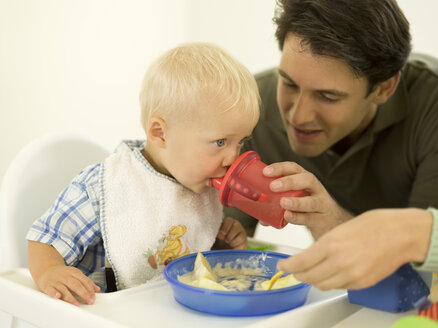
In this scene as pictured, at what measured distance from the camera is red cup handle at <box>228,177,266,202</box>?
96cm

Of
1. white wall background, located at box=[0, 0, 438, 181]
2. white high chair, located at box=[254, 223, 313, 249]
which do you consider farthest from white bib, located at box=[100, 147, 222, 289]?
white high chair, located at box=[254, 223, 313, 249]

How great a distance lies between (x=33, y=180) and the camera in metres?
1.26

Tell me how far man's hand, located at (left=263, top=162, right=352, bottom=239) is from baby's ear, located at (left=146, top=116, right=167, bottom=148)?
247mm

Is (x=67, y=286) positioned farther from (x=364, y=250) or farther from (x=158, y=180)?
(x=364, y=250)

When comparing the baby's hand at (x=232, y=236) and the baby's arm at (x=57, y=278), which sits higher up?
the baby's arm at (x=57, y=278)

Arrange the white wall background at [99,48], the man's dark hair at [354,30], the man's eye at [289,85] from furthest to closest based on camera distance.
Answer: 1. the white wall background at [99,48]
2. the man's eye at [289,85]
3. the man's dark hair at [354,30]

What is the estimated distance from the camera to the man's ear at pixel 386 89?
1.52 meters

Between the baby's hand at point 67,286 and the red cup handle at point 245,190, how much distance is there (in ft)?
1.04

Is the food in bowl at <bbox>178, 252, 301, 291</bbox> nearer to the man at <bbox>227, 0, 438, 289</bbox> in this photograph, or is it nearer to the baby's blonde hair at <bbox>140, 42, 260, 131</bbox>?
the man at <bbox>227, 0, 438, 289</bbox>

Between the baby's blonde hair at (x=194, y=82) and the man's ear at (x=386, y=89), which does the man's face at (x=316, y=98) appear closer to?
the man's ear at (x=386, y=89)

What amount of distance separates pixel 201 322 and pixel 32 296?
0.30m

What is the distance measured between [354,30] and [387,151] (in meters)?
0.46

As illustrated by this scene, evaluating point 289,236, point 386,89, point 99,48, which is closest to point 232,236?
point 386,89

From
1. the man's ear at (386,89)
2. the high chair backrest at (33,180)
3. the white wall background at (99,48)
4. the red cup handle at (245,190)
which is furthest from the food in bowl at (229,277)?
the white wall background at (99,48)
